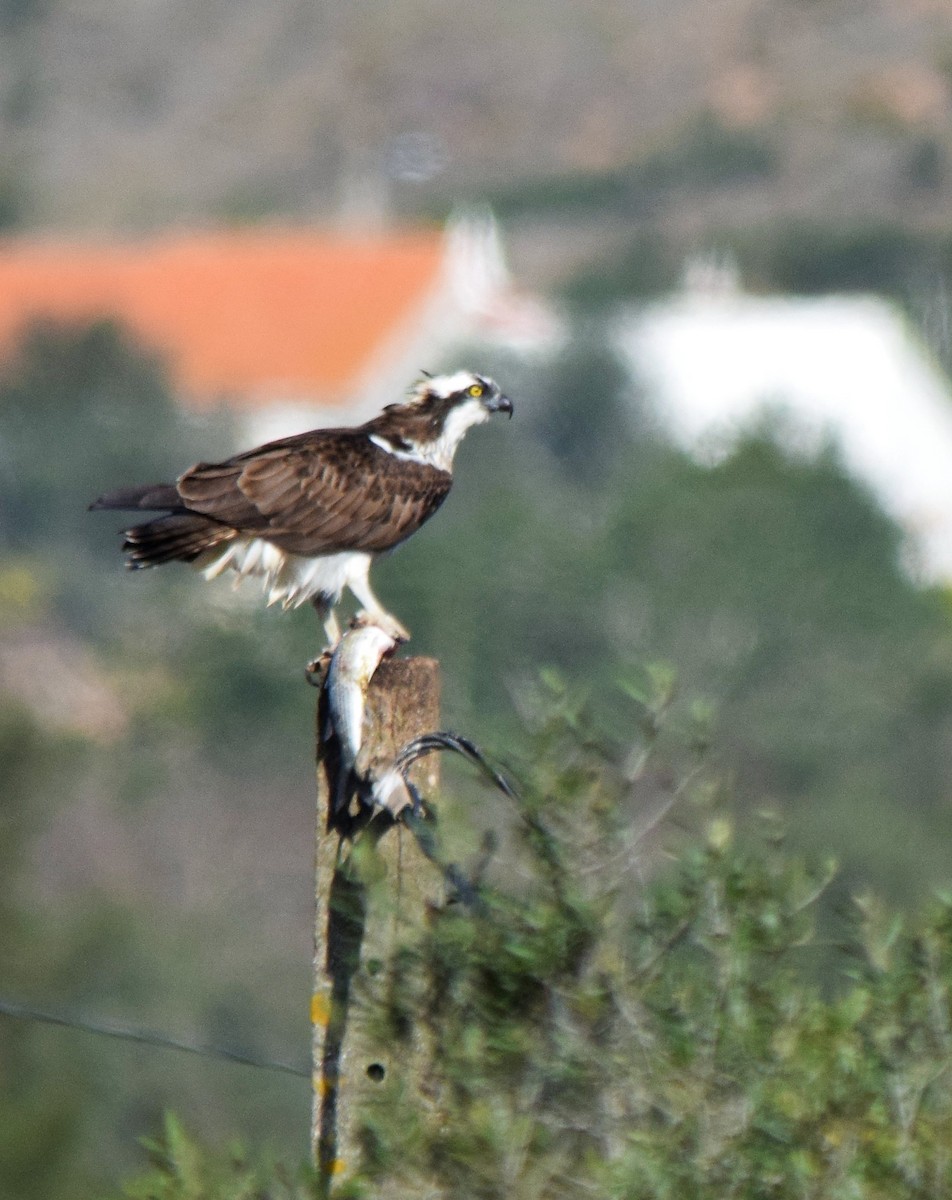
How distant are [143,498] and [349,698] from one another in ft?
6.09

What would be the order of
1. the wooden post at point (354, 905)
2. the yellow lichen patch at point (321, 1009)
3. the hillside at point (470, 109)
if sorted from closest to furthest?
the wooden post at point (354, 905) → the yellow lichen patch at point (321, 1009) → the hillside at point (470, 109)

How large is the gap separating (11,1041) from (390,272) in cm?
3552

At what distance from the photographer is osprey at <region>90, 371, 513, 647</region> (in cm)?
610

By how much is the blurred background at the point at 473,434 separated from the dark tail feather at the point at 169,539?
63.8 ft

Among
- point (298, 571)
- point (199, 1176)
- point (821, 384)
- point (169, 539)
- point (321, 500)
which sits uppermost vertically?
point (821, 384)

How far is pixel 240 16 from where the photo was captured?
264 ft

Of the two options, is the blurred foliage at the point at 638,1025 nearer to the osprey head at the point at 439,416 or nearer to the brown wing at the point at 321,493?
the brown wing at the point at 321,493

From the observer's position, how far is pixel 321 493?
6.50 m

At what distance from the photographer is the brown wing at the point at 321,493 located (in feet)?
20.4

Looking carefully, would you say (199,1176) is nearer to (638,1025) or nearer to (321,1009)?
(321,1009)

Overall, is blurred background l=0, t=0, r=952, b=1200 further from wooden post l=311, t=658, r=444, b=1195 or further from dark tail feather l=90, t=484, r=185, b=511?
wooden post l=311, t=658, r=444, b=1195

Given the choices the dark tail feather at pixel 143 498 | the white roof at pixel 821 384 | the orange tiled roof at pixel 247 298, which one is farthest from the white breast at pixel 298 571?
the orange tiled roof at pixel 247 298

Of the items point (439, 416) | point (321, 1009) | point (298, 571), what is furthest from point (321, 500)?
point (321, 1009)

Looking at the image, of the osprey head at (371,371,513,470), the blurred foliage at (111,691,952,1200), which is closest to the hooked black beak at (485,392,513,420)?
the osprey head at (371,371,513,470)
